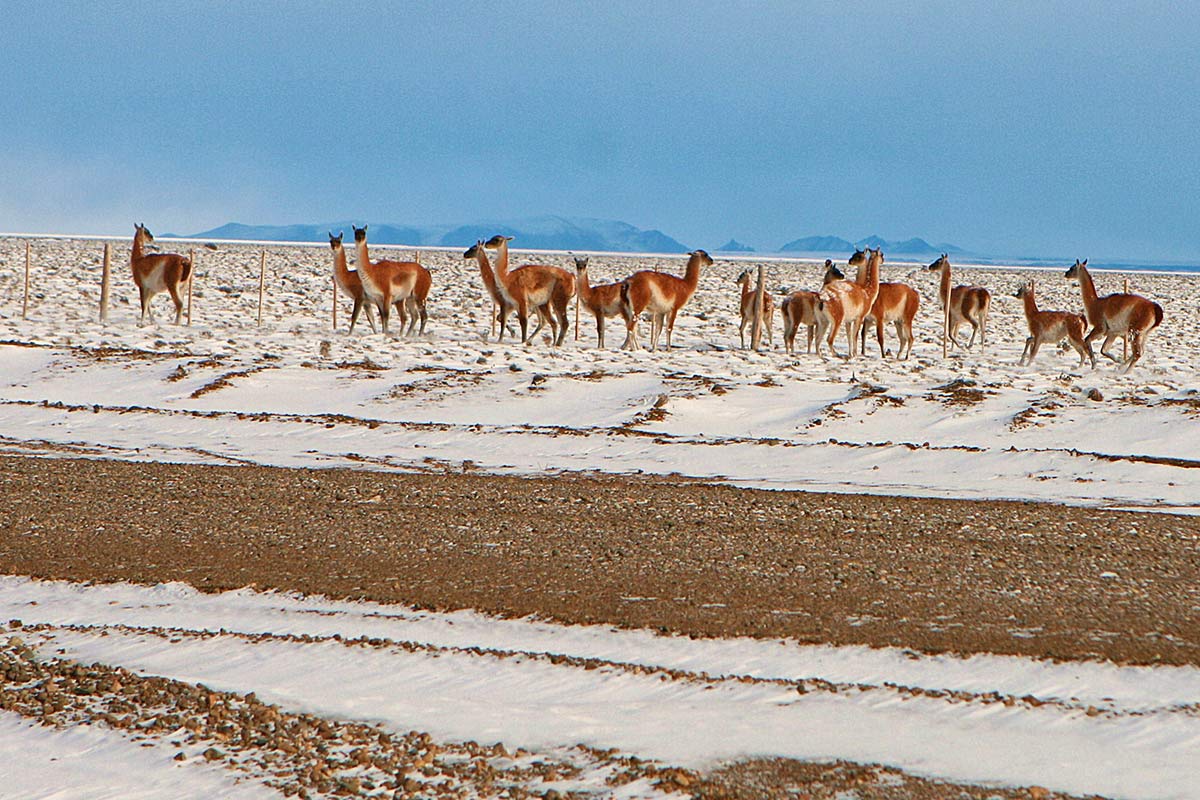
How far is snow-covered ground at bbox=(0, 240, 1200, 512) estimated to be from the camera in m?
11.6

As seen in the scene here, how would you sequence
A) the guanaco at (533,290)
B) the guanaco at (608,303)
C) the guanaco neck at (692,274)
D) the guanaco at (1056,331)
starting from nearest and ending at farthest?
the guanaco at (1056,331)
the guanaco at (608,303)
the guanaco at (533,290)
the guanaco neck at (692,274)

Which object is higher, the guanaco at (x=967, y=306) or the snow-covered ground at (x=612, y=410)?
the guanaco at (x=967, y=306)

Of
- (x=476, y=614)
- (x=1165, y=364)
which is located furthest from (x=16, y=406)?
(x=1165, y=364)

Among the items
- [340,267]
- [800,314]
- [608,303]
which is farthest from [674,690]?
[340,267]

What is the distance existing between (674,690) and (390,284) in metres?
18.8

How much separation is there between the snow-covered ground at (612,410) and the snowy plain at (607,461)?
0.05 metres

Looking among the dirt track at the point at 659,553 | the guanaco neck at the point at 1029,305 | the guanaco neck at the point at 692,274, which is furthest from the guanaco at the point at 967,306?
the dirt track at the point at 659,553

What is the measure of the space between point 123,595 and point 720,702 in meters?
3.32

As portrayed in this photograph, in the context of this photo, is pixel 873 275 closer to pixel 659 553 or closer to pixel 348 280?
pixel 348 280

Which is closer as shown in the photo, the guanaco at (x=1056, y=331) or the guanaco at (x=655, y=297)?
the guanaco at (x=1056, y=331)

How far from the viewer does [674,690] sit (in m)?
5.39

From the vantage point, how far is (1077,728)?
16.2 feet

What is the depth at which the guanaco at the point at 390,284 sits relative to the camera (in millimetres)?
23359

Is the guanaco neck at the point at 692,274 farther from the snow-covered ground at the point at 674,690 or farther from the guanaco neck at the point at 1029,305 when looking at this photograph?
the snow-covered ground at the point at 674,690
